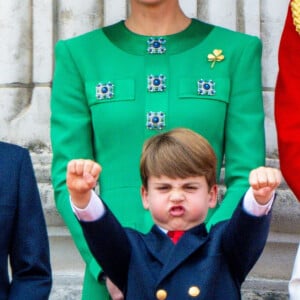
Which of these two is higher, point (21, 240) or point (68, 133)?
point (68, 133)

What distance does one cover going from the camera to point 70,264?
4.47 metres

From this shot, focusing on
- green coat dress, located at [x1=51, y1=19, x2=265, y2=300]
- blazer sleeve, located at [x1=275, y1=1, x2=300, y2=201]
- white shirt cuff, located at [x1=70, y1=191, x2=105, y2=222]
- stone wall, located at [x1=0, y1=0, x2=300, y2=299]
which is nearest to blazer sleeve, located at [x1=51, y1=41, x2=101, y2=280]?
green coat dress, located at [x1=51, y1=19, x2=265, y2=300]

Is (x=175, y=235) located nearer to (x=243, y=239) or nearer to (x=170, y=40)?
(x=243, y=239)

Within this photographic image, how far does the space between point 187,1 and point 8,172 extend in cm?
147

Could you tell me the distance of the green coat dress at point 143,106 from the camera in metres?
3.51

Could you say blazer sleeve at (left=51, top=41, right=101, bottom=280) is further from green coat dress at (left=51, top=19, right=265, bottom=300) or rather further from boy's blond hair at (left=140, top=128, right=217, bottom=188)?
boy's blond hair at (left=140, top=128, right=217, bottom=188)

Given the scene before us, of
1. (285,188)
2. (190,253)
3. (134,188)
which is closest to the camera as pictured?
(190,253)

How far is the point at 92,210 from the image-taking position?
121 inches

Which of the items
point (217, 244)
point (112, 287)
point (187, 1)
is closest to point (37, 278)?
point (112, 287)

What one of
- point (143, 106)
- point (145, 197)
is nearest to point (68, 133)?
point (143, 106)

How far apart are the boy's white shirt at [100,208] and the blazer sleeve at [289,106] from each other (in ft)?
1.42

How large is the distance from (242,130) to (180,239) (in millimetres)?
469

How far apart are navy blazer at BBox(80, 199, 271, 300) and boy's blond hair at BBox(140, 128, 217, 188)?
0.13 m

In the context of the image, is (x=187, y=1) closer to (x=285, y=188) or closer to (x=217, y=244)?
(x=285, y=188)
